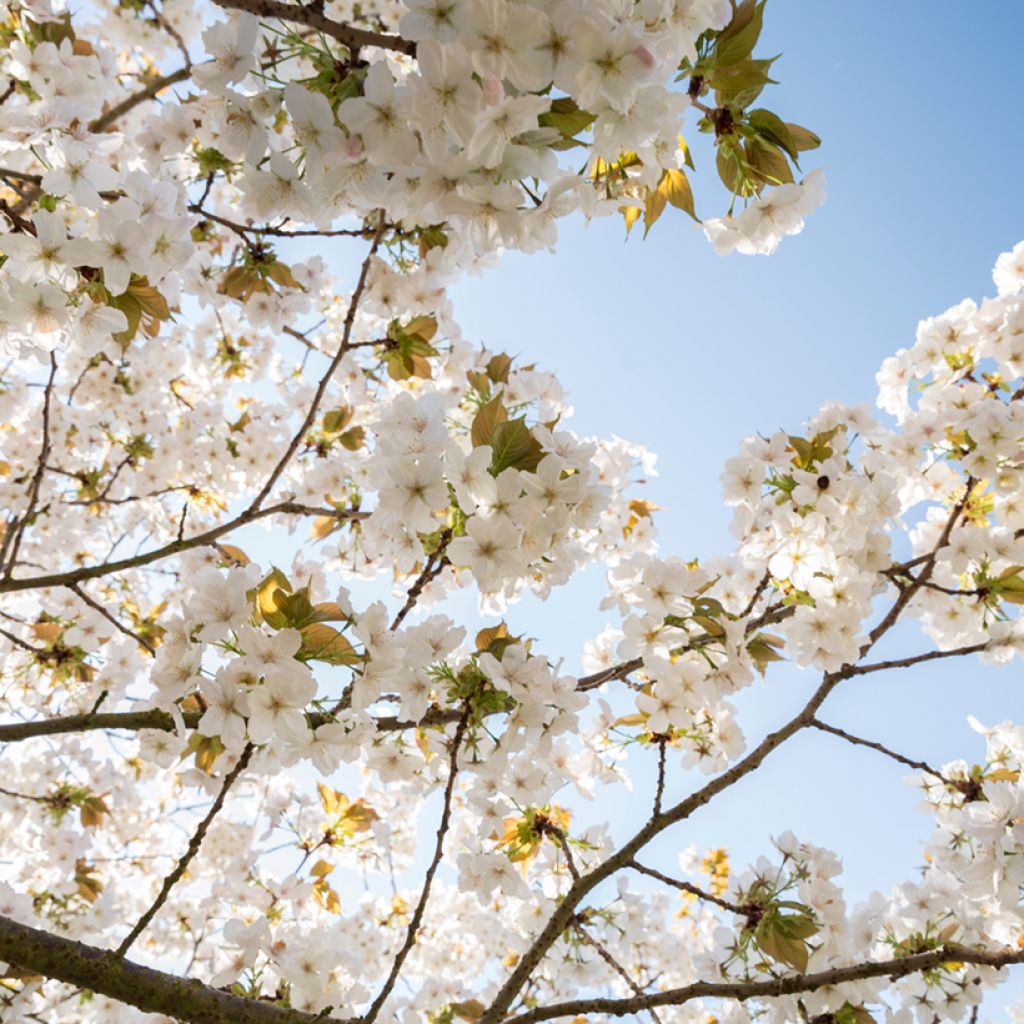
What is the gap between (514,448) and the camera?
4.91ft

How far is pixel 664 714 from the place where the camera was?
6.86ft

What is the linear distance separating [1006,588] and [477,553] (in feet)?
5.77

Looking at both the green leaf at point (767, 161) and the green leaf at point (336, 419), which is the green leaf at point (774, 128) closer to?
the green leaf at point (767, 161)

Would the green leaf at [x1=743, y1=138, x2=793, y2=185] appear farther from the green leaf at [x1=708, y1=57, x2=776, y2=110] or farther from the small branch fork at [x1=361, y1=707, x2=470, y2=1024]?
the small branch fork at [x1=361, y1=707, x2=470, y2=1024]

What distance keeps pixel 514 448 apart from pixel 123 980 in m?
1.27

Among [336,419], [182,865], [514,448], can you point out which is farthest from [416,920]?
[336,419]

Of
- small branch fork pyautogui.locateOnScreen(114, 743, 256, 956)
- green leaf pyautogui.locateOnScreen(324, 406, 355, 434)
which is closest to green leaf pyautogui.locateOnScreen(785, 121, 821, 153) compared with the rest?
small branch fork pyautogui.locateOnScreen(114, 743, 256, 956)

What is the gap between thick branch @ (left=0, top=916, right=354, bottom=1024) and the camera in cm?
147

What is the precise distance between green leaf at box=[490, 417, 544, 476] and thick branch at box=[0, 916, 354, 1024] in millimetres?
1109

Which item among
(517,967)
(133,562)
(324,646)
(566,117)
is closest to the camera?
(566,117)

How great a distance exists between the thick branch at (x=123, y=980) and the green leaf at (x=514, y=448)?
111cm

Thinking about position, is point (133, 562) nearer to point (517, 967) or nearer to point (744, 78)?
Result: point (517, 967)

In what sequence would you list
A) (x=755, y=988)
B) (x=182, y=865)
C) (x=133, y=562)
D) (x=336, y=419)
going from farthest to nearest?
(x=336, y=419)
(x=133, y=562)
(x=755, y=988)
(x=182, y=865)

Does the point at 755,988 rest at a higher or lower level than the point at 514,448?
lower
